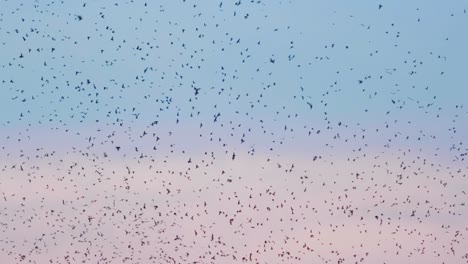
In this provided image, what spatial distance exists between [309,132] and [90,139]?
557cm

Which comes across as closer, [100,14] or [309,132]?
[100,14]

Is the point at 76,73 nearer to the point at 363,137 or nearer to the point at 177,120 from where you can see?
the point at 177,120

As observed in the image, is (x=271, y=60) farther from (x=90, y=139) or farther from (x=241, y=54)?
(x=90, y=139)

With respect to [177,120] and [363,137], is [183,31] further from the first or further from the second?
[363,137]

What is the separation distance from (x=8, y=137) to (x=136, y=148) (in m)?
3.29

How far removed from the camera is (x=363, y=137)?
29.0 m

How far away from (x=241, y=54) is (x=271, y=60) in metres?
1.07

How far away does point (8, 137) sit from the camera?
3045cm

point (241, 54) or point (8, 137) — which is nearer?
point (241, 54)

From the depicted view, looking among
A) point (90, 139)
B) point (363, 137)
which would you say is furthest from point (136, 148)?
point (363, 137)

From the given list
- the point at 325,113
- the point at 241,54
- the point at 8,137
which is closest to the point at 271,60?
the point at 241,54

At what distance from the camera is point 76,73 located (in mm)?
27891

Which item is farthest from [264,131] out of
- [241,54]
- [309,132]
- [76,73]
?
[76,73]

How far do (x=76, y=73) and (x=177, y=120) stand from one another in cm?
310
